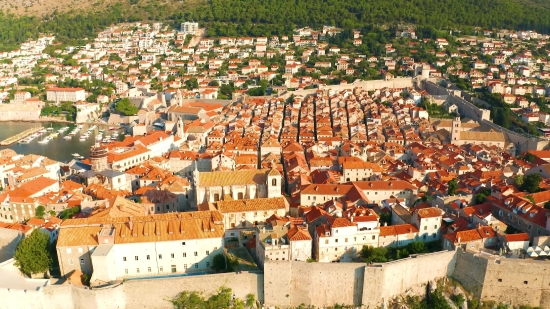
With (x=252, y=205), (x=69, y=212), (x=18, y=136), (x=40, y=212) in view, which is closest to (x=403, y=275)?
(x=252, y=205)

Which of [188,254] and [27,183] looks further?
[27,183]

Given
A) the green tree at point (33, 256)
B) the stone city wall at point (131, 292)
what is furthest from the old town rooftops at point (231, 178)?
the green tree at point (33, 256)

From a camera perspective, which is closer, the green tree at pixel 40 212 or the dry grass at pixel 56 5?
the green tree at pixel 40 212

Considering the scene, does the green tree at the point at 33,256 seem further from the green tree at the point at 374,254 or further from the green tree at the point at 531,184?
the green tree at the point at 531,184

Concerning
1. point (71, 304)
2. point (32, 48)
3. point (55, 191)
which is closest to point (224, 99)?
point (55, 191)

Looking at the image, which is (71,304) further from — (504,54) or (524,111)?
(504,54)

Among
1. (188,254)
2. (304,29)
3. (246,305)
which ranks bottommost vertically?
(246,305)
